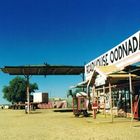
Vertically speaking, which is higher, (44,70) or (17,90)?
(44,70)

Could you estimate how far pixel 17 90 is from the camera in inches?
4124

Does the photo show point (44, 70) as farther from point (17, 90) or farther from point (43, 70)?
point (17, 90)

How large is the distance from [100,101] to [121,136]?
22895mm

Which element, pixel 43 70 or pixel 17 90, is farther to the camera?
pixel 17 90

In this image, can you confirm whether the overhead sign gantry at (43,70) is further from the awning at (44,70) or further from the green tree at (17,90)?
the green tree at (17,90)

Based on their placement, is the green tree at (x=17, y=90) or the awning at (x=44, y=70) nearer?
the awning at (x=44, y=70)

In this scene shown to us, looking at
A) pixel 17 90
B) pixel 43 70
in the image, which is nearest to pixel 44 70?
pixel 43 70

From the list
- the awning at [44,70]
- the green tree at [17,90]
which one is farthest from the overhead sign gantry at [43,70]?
the green tree at [17,90]

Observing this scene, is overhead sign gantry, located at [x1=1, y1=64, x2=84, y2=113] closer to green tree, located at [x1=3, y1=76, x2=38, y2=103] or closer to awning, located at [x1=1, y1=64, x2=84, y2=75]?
awning, located at [x1=1, y1=64, x2=84, y2=75]

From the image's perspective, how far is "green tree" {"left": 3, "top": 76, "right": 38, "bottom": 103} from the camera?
341ft

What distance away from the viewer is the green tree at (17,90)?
104 meters

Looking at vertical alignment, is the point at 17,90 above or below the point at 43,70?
below

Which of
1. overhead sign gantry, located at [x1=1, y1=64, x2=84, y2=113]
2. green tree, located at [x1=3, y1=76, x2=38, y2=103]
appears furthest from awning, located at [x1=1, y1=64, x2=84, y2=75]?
green tree, located at [x1=3, y1=76, x2=38, y2=103]

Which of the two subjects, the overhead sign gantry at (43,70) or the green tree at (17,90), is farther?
the green tree at (17,90)
